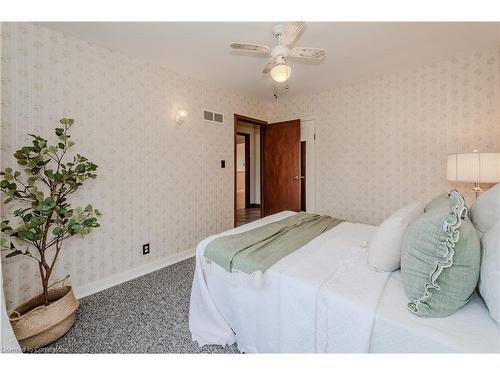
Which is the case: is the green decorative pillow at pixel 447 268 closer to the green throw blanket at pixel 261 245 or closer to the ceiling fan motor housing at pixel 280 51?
the green throw blanket at pixel 261 245

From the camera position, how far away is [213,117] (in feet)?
11.1

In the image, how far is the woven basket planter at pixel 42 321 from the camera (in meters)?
1.45

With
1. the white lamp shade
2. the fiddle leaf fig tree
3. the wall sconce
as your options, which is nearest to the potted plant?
the fiddle leaf fig tree

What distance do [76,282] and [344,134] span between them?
3.70 metres

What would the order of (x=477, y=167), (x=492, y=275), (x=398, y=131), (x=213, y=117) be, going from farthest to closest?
(x=213, y=117), (x=398, y=131), (x=477, y=167), (x=492, y=275)

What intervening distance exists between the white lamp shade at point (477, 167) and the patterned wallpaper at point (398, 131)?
691mm

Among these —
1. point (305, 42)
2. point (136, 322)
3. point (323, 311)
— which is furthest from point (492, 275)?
point (305, 42)

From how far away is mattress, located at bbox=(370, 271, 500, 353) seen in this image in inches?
31.2

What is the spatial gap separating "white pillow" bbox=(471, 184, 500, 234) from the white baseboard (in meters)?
2.78

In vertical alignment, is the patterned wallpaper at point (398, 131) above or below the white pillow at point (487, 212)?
above

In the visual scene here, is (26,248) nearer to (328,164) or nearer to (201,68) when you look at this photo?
(201,68)

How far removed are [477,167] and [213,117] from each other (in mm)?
2979

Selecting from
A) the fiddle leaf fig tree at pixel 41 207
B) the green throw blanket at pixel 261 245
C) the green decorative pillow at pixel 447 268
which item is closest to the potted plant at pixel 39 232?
the fiddle leaf fig tree at pixel 41 207

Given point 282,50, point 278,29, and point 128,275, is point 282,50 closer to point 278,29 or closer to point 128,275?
point 278,29
